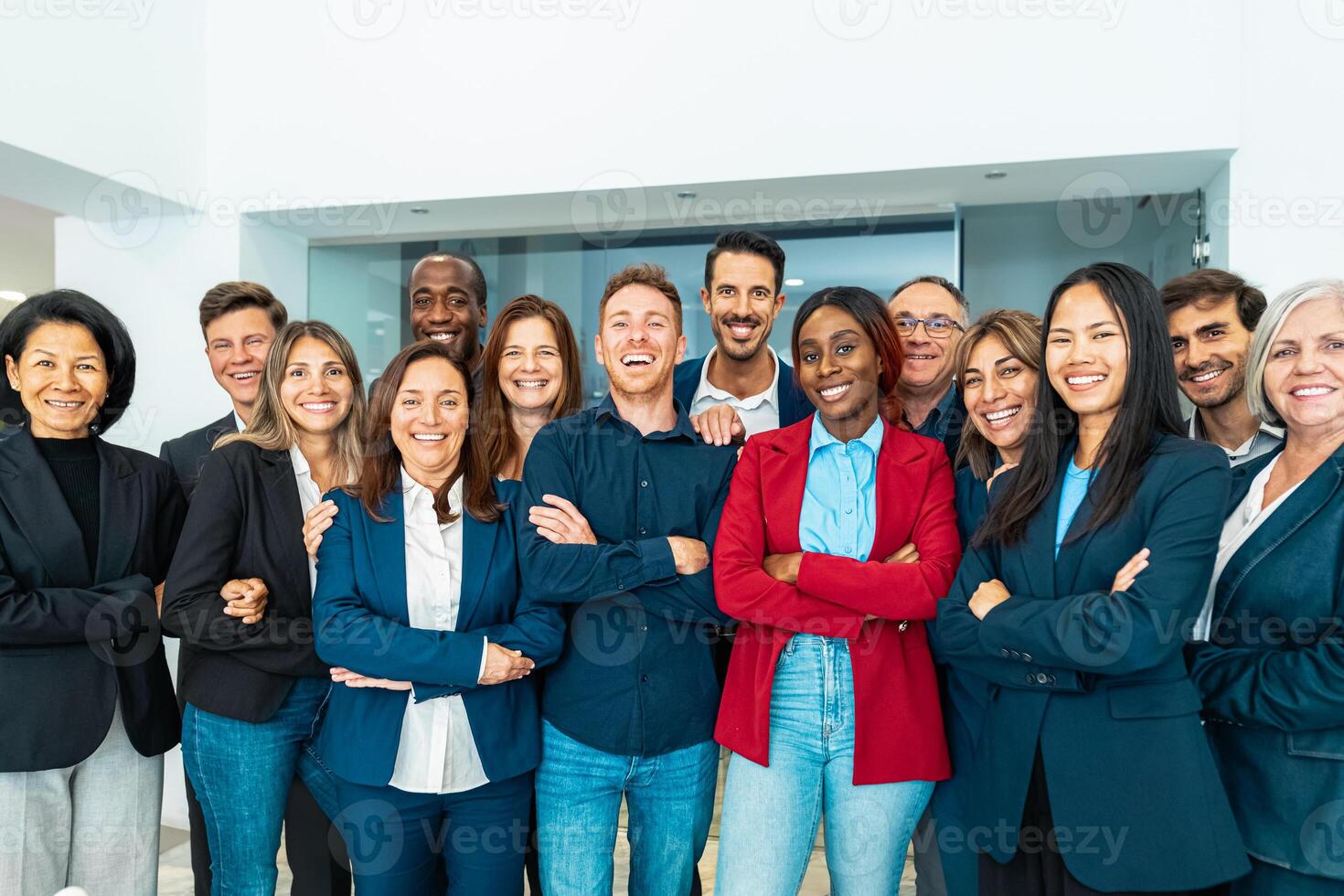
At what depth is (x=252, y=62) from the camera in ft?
17.5

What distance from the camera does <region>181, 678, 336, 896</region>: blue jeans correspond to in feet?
8.82

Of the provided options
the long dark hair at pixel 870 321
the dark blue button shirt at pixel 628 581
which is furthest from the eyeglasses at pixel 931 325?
the dark blue button shirt at pixel 628 581

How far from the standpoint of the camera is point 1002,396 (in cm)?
264

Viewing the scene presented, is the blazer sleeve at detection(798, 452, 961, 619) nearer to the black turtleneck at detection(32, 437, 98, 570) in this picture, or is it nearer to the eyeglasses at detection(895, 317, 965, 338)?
the eyeglasses at detection(895, 317, 965, 338)

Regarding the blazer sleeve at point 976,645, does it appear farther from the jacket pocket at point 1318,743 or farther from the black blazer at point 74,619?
Result: the black blazer at point 74,619

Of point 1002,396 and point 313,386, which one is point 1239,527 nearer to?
point 1002,396

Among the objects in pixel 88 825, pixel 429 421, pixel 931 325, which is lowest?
pixel 88 825

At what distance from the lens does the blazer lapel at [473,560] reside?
2578 millimetres

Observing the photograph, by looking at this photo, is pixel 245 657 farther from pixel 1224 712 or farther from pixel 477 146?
pixel 477 146

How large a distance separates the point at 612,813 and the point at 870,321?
1411 mm

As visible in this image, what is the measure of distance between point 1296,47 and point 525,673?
13.2 ft

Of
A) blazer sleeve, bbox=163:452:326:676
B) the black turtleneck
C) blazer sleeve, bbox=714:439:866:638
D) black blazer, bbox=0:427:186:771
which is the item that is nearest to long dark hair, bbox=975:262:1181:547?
blazer sleeve, bbox=714:439:866:638

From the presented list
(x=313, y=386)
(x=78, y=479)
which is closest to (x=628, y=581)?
(x=313, y=386)

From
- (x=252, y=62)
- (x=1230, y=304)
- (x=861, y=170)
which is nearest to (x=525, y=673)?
(x=1230, y=304)
